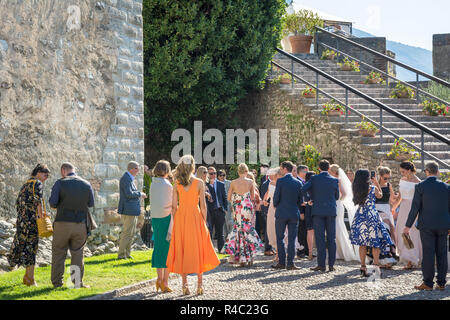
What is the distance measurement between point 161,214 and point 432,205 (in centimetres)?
347

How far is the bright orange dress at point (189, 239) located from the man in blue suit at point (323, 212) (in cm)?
234

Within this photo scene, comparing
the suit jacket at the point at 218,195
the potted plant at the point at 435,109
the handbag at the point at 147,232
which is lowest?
the handbag at the point at 147,232

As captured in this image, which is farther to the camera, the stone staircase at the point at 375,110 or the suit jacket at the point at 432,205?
the stone staircase at the point at 375,110

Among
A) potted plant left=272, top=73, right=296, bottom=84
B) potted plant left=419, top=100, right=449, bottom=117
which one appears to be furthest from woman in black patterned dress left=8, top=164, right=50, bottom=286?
potted plant left=419, top=100, right=449, bottom=117

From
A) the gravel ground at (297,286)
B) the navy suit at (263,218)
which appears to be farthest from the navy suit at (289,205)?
the navy suit at (263,218)

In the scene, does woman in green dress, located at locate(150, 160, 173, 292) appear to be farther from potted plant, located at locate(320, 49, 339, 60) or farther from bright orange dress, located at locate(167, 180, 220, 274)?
potted plant, located at locate(320, 49, 339, 60)

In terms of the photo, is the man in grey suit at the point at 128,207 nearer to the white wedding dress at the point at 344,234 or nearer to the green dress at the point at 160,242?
the green dress at the point at 160,242

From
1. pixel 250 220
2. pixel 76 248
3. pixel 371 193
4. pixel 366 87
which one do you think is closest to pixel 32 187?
pixel 76 248

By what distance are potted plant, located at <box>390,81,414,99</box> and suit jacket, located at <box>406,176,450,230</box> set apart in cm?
907

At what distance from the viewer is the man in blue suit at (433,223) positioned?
735 centimetres

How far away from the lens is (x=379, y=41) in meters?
20.8

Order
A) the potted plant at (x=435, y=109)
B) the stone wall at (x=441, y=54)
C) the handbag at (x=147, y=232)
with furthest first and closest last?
the stone wall at (x=441, y=54) → the potted plant at (x=435, y=109) → the handbag at (x=147, y=232)

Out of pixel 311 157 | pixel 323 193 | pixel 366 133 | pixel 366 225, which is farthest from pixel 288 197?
pixel 311 157
